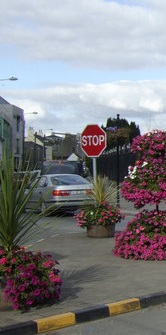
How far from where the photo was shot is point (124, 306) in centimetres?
622

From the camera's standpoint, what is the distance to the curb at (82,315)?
537 centimetres

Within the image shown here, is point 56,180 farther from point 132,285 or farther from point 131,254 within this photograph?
point 132,285

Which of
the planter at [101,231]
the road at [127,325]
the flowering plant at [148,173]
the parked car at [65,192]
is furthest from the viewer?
the parked car at [65,192]

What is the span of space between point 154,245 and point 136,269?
34.6 inches

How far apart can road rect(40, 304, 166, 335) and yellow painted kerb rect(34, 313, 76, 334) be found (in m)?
0.06

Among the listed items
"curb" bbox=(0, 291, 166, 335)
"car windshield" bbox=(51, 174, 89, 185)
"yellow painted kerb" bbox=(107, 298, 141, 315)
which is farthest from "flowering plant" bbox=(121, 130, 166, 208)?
"car windshield" bbox=(51, 174, 89, 185)

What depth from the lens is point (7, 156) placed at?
615 centimetres

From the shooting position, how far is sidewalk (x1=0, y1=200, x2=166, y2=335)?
5.97 metres

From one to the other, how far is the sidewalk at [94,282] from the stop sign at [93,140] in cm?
396

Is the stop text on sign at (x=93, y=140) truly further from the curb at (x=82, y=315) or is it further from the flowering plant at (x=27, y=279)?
the flowering plant at (x=27, y=279)

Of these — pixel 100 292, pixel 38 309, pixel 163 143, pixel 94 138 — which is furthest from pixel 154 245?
pixel 94 138

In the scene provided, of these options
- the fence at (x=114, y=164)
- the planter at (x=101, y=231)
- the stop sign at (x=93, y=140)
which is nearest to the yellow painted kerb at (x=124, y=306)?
the planter at (x=101, y=231)

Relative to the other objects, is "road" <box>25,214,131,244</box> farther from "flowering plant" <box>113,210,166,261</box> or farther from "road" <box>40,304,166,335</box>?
"road" <box>40,304,166,335</box>

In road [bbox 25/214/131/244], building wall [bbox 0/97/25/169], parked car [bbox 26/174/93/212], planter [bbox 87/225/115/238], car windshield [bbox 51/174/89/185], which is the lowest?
road [bbox 25/214/131/244]
